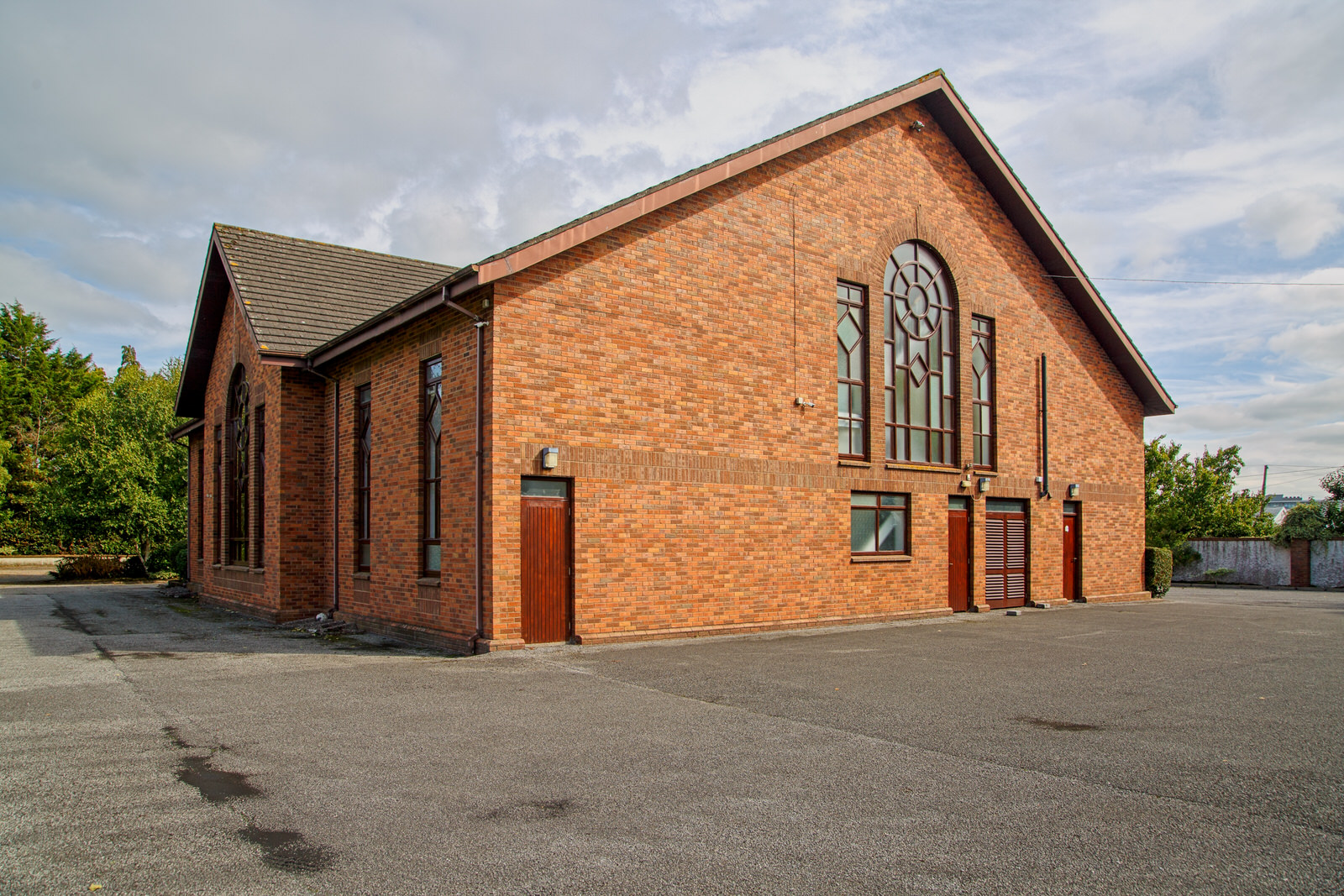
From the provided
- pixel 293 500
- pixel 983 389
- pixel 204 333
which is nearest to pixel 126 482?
pixel 204 333

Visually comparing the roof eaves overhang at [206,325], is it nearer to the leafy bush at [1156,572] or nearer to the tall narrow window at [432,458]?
the tall narrow window at [432,458]

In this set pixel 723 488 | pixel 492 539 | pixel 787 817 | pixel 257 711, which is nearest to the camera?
pixel 787 817

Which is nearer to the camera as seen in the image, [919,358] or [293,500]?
[293,500]

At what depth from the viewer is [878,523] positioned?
54.9 ft

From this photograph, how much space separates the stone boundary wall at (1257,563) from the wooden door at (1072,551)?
623 inches

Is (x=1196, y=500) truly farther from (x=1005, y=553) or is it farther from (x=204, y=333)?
(x=204, y=333)

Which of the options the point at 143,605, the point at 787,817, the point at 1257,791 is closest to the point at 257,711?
the point at 787,817

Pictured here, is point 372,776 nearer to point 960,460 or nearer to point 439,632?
point 439,632

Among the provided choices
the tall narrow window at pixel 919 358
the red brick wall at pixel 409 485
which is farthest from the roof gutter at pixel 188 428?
the tall narrow window at pixel 919 358

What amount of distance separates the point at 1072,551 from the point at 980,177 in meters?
8.73

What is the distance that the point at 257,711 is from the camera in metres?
8.36

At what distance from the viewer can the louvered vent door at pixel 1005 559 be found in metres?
18.9

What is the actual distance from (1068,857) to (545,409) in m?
9.11

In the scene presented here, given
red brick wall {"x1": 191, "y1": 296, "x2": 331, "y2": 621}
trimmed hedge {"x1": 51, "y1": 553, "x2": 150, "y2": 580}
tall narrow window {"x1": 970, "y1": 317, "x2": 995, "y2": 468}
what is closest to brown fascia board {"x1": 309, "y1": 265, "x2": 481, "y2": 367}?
red brick wall {"x1": 191, "y1": 296, "x2": 331, "y2": 621}
